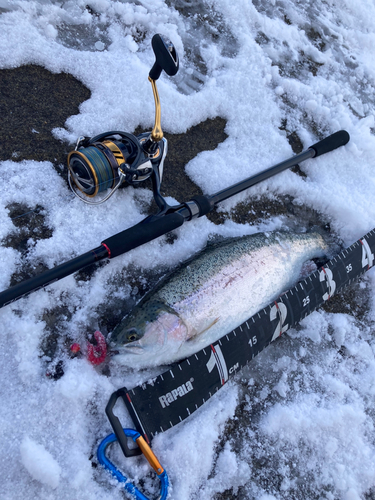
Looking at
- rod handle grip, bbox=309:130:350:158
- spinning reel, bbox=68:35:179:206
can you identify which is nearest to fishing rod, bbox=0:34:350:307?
spinning reel, bbox=68:35:179:206

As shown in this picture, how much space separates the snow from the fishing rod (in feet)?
0.89

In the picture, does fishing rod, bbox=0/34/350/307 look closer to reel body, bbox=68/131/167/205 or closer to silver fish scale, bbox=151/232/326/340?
reel body, bbox=68/131/167/205

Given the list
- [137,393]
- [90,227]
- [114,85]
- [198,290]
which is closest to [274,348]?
[198,290]

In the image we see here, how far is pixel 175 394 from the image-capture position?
2.27m

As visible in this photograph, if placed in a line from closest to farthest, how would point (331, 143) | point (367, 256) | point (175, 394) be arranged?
point (175, 394)
point (367, 256)
point (331, 143)

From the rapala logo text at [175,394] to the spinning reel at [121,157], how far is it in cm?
140

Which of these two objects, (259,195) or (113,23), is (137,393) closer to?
(259,195)

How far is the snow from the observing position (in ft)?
6.91

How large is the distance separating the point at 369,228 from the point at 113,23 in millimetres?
3378

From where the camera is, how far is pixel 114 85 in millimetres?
3303

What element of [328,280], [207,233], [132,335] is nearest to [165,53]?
[207,233]

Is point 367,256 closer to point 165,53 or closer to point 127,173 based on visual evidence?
point 127,173

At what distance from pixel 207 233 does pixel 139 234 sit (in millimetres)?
772

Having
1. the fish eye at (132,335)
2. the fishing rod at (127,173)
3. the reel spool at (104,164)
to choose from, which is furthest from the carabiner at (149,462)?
the reel spool at (104,164)
